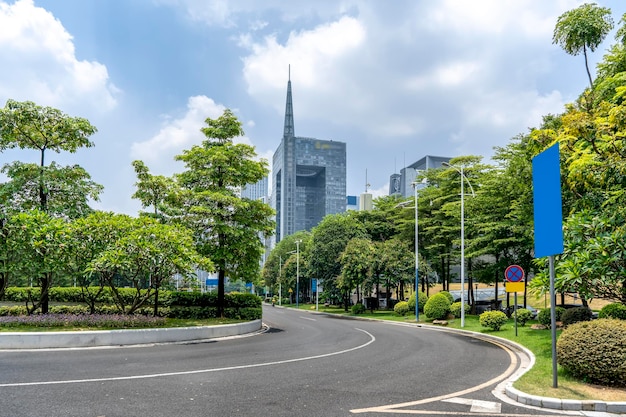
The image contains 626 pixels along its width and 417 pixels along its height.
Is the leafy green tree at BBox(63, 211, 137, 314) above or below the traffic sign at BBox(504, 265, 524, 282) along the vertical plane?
above

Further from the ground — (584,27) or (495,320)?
(584,27)

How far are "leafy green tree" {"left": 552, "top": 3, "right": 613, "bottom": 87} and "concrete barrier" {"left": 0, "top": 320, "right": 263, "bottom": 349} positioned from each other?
84.6ft

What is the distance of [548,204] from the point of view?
31.9ft

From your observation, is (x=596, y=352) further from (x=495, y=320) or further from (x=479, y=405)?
(x=495, y=320)

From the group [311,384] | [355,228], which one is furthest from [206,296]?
[355,228]

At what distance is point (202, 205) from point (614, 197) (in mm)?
18420

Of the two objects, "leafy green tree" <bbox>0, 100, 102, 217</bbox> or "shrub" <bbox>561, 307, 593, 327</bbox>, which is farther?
"leafy green tree" <bbox>0, 100, 102, 217</bbox>

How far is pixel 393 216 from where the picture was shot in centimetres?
5369

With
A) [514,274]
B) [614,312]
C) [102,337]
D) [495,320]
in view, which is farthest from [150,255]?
[614,312]

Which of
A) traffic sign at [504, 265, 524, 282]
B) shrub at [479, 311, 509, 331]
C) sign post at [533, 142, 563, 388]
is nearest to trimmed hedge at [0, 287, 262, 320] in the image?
shrub at [479, 311, 509, 331]

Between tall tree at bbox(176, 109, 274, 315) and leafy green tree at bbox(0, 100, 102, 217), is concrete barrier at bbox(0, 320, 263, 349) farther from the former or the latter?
leafy green tree at bbox(0, 100, 102, 217)

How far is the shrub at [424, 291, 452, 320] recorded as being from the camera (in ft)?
101

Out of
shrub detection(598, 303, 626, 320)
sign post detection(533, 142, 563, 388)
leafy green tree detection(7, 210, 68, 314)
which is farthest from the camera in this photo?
leafy green tree detection(7, 210, 68, 314)

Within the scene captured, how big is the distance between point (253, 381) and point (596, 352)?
7384 mm
